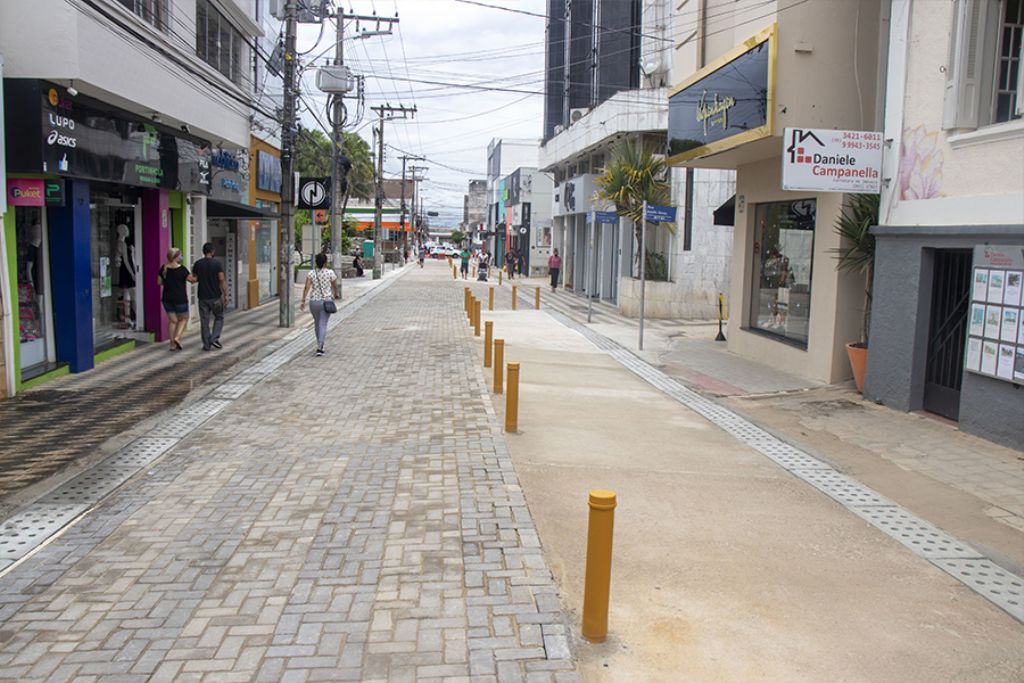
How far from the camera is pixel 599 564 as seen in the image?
4180 millimetres

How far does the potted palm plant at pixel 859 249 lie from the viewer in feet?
38.3

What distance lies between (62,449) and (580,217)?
29093mm

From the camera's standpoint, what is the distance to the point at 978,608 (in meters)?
4.89

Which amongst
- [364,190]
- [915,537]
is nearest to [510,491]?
[915,537]

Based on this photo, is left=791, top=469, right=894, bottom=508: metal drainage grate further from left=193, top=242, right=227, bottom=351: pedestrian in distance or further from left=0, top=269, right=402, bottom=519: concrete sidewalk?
left=193, top=242, right=227, bottom=351: pedestrian in distance

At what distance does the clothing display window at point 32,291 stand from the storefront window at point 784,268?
11228 mm

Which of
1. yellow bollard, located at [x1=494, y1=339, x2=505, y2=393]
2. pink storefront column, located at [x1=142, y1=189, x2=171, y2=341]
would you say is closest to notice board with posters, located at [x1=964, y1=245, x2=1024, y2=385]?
yellow bollard, located at [x1=494, y1=339, x2=505, y2=393]

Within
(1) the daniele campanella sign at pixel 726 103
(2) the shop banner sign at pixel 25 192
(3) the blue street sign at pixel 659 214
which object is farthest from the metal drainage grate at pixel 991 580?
(3) the blue street sign at pixel 659 214

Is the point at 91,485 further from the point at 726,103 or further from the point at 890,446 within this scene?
the point at 726,103

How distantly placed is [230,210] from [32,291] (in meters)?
8.15

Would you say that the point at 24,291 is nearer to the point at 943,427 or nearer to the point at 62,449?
the point at 62,449

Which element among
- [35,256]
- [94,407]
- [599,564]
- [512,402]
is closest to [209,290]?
[35,256]

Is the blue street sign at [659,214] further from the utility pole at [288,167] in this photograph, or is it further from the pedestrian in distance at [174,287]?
the pedestrian in distance at [174,287]

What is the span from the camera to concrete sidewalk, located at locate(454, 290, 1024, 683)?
4160 mm
